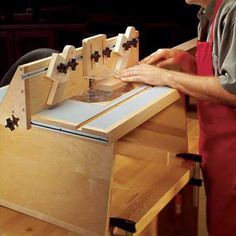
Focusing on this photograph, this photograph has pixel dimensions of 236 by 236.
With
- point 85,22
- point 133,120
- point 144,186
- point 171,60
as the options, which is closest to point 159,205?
point 144,186

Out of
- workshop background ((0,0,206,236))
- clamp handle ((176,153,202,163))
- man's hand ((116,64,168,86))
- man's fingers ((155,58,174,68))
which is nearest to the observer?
man's hand ((116,64,168,86))

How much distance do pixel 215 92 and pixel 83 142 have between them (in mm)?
459

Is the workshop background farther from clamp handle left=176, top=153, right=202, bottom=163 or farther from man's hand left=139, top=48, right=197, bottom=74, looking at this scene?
clamp handle left=176, top=153, right=202, bottom=163

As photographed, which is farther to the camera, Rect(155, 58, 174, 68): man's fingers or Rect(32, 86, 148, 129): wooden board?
Rect(155, 58, 174, 68): man's fingers

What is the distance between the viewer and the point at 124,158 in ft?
6.01

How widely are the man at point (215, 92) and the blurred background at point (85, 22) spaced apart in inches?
91.6

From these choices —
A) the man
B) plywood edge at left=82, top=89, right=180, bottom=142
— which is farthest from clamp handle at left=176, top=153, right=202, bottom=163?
plywood edge at left=82, top=89, right=180, bottom=142

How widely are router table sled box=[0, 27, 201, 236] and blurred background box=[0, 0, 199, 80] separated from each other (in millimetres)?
2347

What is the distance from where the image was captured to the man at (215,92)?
1367mm

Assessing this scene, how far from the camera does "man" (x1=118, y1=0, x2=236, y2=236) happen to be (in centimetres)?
137

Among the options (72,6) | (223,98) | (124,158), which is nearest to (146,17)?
(72,6)

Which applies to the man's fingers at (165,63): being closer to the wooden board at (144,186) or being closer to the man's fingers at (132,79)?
the man's fingers at (132,79)

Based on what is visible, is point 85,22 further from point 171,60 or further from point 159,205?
point 159,205

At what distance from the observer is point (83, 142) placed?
121 cm
